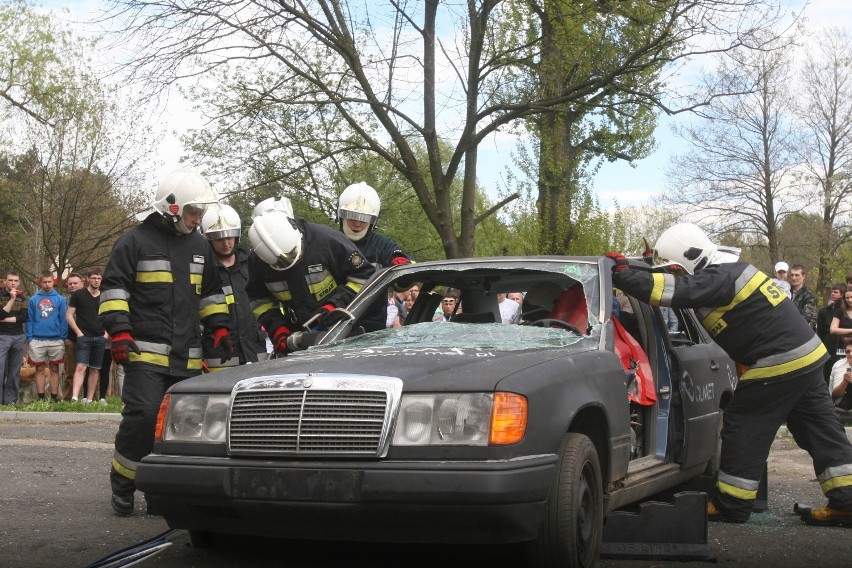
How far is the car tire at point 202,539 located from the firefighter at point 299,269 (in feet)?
6.31

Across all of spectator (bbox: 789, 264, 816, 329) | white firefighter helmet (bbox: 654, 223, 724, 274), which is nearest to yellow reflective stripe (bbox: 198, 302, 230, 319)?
white firefighter helmet (bbox: 654, 223, 724, 274)

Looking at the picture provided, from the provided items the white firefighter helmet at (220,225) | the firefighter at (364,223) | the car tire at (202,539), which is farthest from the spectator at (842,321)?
the car tire at (202,539)

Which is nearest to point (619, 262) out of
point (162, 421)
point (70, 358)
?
point (162, 421)

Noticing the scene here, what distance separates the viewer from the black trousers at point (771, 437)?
605 centimetres

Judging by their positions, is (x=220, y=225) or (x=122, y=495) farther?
(x=220, y=225)

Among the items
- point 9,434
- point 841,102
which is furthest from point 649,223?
point 9,434

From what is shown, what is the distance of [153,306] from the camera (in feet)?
21.2

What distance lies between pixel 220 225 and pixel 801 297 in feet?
27.7

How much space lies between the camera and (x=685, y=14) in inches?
582

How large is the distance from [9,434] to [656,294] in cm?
753

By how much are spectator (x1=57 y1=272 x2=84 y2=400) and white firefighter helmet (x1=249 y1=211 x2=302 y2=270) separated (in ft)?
28.7

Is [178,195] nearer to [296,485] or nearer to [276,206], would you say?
[276,206]

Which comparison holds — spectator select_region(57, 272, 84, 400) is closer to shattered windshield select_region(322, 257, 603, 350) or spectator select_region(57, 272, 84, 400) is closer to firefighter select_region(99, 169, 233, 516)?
firefighter select_region(99, 169, 233, 516)

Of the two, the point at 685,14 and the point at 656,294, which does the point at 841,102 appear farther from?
the point at 656,294
